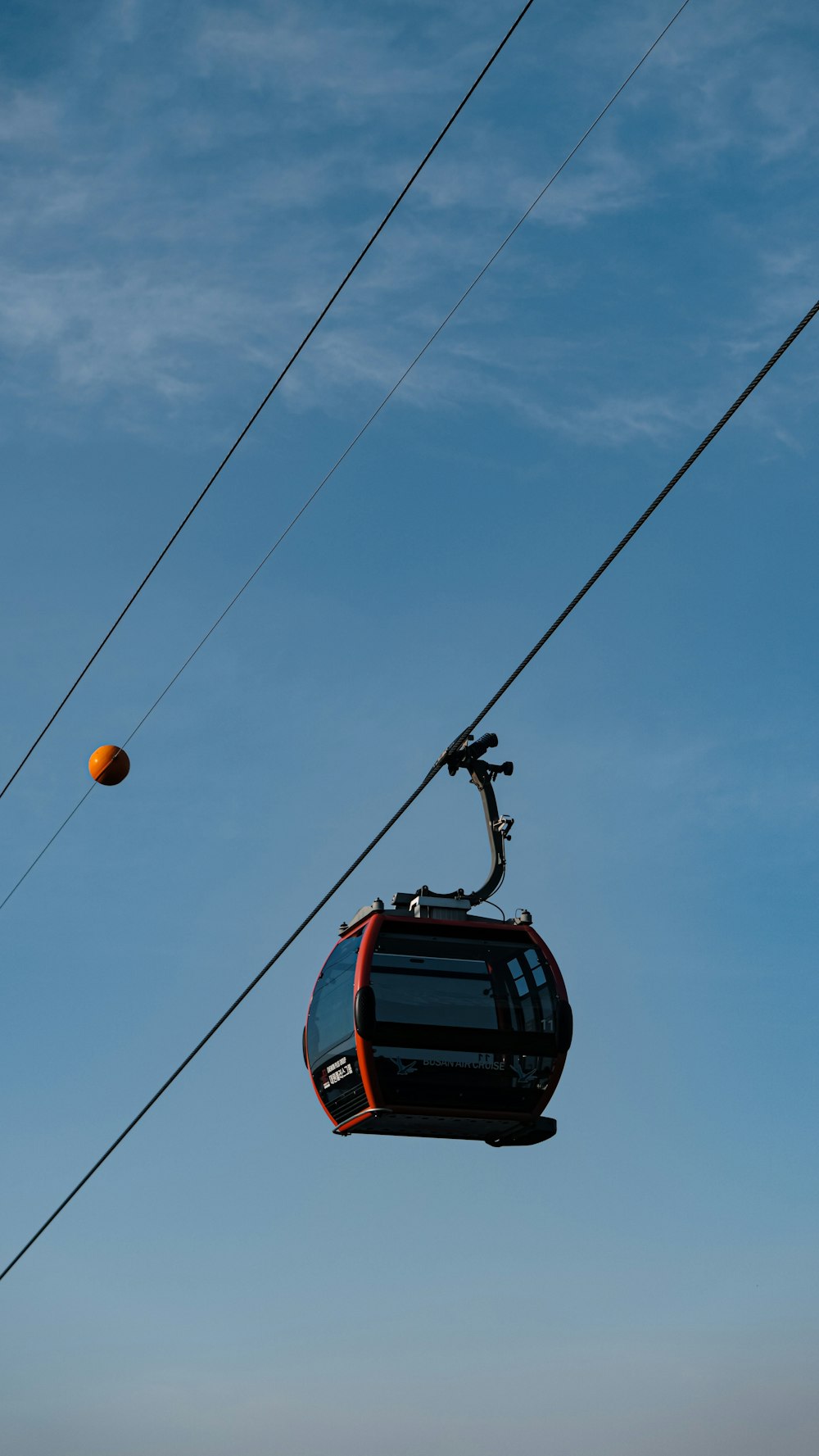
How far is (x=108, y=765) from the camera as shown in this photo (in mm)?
13094

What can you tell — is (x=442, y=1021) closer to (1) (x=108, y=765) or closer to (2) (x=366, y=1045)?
(2) (x=366, y=1045)

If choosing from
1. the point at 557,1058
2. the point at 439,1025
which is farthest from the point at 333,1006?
the point at 557,1058

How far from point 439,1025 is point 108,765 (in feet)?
10.9

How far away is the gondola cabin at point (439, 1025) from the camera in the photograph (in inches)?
478

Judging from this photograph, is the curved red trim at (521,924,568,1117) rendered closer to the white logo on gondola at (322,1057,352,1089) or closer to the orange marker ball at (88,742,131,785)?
the white logo on gondola at (322,1057,352,1089)

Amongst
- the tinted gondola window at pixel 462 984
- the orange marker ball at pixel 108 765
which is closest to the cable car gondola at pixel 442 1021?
the tinted gondola window at pixel 462 984

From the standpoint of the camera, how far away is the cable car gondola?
12156mm

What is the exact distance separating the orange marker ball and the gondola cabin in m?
2.16

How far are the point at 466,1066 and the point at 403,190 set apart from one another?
245 inches

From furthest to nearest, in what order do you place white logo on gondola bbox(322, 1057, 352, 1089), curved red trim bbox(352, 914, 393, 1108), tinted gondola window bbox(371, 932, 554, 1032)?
white logo on gondola bbox(322, 1057, 352, 1089) < tinted gondola window bbox(371, 932, 554, 1032) < curved red trim bbox(352, 914, 393, 1108)

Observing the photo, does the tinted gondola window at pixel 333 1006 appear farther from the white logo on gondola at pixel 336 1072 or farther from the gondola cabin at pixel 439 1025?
the white logo on gondola at pixel 336 1072

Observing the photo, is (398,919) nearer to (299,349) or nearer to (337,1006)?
(337,1006)

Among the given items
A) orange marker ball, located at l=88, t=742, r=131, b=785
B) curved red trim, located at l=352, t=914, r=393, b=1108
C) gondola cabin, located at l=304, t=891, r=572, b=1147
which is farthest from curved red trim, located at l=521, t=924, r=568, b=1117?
orange marker ball, located at l=88, t=742, r=131, b=785

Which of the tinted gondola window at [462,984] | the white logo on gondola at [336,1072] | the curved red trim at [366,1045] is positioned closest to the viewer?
the curved red trim at [366,1045]
